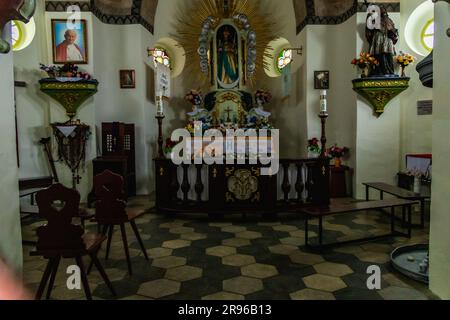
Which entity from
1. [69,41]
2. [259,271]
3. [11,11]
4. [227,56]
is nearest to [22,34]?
[69,41]

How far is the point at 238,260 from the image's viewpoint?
368 cm

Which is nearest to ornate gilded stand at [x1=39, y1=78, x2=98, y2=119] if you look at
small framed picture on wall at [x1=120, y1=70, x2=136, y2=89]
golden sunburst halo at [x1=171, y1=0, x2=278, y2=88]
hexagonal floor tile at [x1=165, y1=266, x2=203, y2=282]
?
small framed picture on wall at [x1=120, y1=70, x2=136, y2=89]

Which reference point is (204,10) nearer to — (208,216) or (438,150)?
(208,216)

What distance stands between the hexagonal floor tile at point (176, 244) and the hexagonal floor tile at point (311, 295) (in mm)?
1692

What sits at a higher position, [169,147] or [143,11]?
[143,11]

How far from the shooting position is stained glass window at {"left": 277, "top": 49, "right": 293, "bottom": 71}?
8.83m

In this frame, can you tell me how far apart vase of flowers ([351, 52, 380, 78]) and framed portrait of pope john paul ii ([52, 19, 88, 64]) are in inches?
211

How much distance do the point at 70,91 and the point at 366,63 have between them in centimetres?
567

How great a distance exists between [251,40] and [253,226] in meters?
5.43

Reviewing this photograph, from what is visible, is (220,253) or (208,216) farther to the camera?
(208,216)

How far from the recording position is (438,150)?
2768mm

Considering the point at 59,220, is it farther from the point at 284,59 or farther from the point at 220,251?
the point at 284,59

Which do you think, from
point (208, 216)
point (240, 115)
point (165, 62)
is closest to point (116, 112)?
point (165, 62)

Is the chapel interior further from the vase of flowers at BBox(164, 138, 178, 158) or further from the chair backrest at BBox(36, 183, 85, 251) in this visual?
the vase of flowers at BBox(164, 138, 178, 158)
